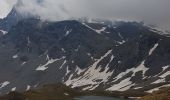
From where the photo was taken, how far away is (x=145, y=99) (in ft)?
122

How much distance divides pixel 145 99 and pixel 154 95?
2.66ft

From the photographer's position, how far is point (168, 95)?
35.2m

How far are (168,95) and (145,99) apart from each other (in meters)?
2.51

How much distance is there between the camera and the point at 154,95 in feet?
122

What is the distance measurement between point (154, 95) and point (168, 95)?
2050 mm
